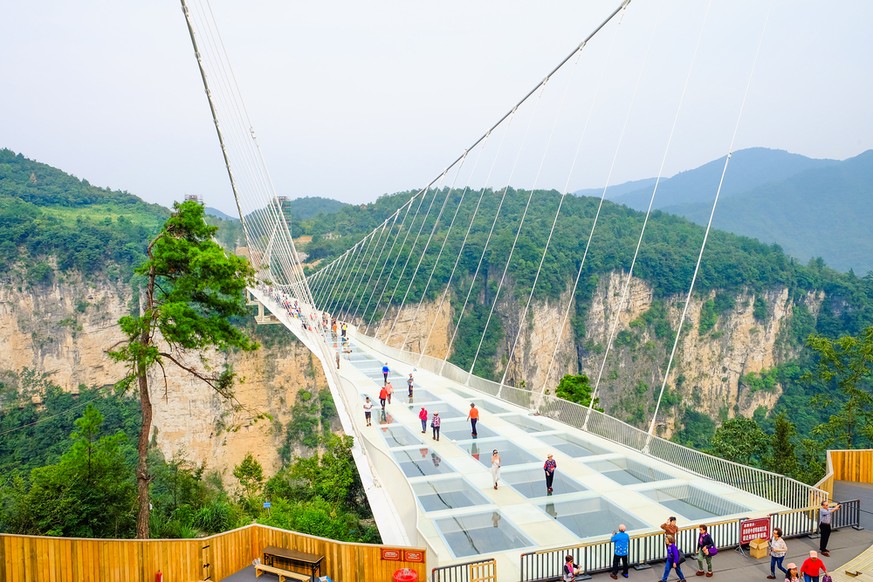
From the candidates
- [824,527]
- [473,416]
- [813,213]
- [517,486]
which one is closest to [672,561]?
[824,527]

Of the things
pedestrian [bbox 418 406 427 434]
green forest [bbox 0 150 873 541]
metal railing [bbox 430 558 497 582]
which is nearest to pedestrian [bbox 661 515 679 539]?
metal railing [bbox 430 558 497 582]

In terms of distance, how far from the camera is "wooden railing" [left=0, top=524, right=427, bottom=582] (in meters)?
8.45

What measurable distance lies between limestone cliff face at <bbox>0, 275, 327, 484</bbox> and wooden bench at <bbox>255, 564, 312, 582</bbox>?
40764mm

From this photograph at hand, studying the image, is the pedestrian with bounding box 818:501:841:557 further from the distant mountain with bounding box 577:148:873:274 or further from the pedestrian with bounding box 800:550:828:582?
the distant mountain with bounding box 577:148:873:274

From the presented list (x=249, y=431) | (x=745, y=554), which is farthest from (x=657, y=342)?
(x=745, y=554)

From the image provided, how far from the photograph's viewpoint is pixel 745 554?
8859 millimetres

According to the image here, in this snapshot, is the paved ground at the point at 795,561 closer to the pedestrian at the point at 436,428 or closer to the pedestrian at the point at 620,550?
the pedestrian at the point at 620,550

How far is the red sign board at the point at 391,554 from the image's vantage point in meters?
8.02

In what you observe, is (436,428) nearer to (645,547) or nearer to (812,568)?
(645,547)

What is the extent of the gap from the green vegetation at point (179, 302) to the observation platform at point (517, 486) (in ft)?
12.5

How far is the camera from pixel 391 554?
8.07 meters

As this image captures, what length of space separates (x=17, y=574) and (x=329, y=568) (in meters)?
4.08

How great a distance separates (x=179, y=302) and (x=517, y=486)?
7.75m

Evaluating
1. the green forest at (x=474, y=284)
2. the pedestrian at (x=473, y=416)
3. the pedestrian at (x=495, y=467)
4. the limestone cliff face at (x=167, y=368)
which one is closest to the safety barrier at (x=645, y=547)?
the pedestrian at (x=495, y=467)
